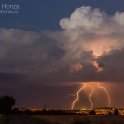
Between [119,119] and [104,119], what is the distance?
2.18m

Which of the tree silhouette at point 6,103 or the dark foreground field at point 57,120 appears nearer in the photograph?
the dark foreground field at point 57,120

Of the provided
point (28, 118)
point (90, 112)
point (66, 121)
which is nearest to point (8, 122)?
point (28, 118)

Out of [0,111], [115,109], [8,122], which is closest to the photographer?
[8,122]

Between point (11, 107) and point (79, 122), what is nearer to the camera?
point (79, 122)

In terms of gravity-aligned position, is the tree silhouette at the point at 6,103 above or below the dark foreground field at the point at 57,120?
above

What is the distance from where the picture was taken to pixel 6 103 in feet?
234

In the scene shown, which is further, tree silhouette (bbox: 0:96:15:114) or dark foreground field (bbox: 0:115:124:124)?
tree silhouette (bbox: 0:96:15:114)

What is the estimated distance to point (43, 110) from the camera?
75938 mm

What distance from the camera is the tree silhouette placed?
69812 mm

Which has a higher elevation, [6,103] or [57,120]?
[6,103]

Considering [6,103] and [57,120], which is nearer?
[57,120]

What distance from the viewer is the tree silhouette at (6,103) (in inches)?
2749

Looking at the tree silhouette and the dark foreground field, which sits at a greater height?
the tree silhouette

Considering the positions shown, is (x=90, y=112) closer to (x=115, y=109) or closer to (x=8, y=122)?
(x=115, y=109)
